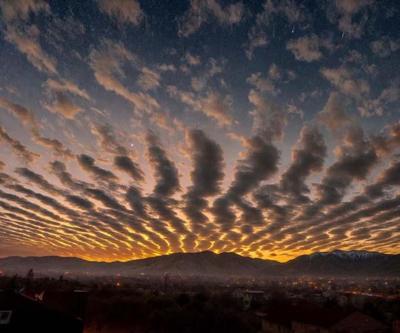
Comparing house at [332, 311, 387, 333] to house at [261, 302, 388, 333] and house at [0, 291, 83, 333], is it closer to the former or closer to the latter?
house at [261, 302, 388, 333]

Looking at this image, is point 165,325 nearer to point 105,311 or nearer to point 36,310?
point 105,311

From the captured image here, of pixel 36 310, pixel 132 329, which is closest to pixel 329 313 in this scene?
pixel 132 329

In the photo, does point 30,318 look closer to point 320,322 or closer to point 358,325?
point 320,322

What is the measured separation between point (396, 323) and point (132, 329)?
34567 mm

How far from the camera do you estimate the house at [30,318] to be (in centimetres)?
2273

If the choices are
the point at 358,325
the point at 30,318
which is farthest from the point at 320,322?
the point at 30,318

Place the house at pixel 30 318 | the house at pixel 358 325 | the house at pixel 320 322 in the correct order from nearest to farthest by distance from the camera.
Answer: the house at pixel 30 318
the house at pixel 358 325
the house at pixel 320 322

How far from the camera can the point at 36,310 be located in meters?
24.4

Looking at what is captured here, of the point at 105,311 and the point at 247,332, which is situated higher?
the point at 105,311

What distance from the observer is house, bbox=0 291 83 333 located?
22.7 meters

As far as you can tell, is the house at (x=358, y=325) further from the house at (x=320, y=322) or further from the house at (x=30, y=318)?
the house at (x=30, y=318)

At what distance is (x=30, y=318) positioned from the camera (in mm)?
23484

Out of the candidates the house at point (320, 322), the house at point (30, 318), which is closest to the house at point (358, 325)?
the house at point (320, 322)

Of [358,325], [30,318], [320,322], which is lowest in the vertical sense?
[358,325]
